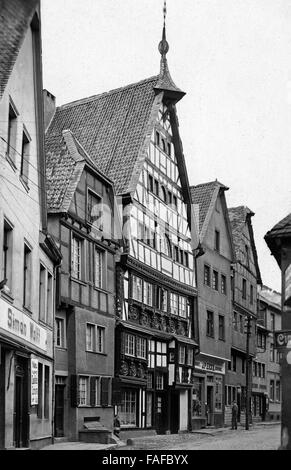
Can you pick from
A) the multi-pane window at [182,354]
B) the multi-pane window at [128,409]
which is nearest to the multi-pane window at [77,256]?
the multi-pane window at [128,409]

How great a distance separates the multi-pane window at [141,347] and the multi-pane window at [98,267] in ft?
14.0

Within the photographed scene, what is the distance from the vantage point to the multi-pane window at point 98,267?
98.3 feet

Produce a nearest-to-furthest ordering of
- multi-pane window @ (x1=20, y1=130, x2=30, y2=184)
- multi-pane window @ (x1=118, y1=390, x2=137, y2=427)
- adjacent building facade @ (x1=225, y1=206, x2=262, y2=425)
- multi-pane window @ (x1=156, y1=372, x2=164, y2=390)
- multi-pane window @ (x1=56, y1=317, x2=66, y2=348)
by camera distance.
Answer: multi-pane window @ (x1=20, y1=130, x2=30, y2=184)
multi-pane window @ (x1=56, y1=317, x2=66, y2=348)
multi-pane window @ (x1=118, y1=390, x2=137, y2=427)
multi-pane window @ (x1=156, y1=372, x2=164, y2=390)
adjacent building facade @ (x1=225, y1=206, x2=262, y2=425)

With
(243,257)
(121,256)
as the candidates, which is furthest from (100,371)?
(243,257)

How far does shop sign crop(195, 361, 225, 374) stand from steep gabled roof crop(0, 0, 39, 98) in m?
25.2

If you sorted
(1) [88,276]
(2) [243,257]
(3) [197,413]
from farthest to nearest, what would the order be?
(2) [243,257] → (3) [197,413] → (1) [88,276]

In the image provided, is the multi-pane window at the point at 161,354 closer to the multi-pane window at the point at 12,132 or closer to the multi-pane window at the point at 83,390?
the multi-pane window at the point at 83,390

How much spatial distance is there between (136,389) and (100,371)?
4.18 metres

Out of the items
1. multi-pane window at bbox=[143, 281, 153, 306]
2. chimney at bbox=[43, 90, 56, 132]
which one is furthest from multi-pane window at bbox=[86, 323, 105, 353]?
chimney at bbox=[43, 90, 56, 132]

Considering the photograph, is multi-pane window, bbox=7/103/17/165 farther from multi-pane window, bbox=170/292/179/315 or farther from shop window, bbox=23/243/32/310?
multi-pane window, bbox=170/292/179/315

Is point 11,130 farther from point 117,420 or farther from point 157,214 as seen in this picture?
point 157,214

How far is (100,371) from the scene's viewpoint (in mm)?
29797

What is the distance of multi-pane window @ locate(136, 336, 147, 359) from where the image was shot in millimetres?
33594

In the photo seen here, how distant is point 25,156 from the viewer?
21.6m
